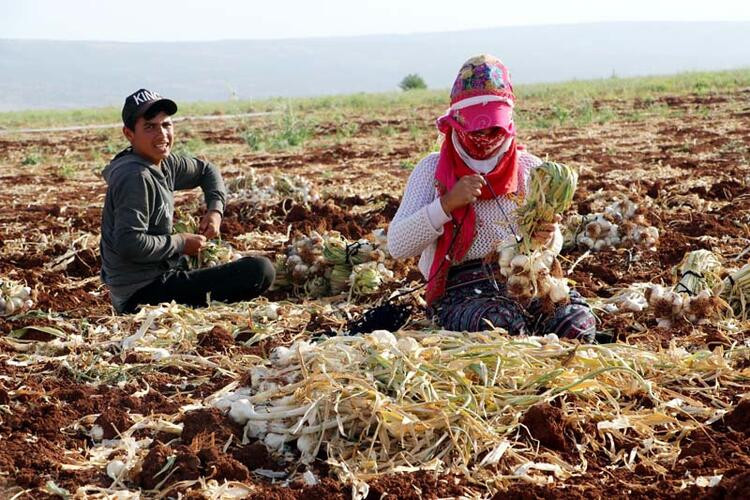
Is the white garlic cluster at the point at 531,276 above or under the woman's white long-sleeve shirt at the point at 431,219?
under

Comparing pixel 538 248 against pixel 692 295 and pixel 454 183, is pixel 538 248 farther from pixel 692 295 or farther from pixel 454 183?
pixel 692 295

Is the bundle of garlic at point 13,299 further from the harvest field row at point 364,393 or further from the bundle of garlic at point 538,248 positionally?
the bundle of garlic at point 538,248

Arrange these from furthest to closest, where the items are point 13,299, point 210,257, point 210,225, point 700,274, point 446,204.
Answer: point 210,257, point 210,225, point 13,299, point 700,274, point 446,204

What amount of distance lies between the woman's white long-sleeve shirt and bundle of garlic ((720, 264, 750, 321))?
0.98m

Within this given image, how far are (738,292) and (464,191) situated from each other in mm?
1367

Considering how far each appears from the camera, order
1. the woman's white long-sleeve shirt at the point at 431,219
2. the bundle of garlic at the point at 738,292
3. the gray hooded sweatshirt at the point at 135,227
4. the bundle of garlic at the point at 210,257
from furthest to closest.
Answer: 1. the bundle of garlic at the point at 210,257
2. the gray hooded sweatshirt at the point at 135,227
3. the bundle of garlic at the point at 738,292
4. the woman's white long-sleeve shirt at the point at 431,219

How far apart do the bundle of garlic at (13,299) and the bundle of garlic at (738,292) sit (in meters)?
3.12

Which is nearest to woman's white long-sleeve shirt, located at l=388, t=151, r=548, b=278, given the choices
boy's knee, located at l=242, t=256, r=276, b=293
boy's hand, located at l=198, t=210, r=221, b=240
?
boy's knee, located at l=242, t=256, r=276, b=293

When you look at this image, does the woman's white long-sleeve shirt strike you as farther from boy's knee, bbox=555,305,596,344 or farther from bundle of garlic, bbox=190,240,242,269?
bundle of garlic, bbox=190,240,242,269

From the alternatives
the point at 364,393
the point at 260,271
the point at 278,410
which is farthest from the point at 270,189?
the point at 364,393

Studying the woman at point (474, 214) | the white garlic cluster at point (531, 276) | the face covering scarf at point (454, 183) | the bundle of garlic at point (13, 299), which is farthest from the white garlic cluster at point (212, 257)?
the white garlic cluster at point (531, 276)

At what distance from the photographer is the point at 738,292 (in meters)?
4.26

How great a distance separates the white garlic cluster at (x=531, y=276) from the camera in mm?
3613

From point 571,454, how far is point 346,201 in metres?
4.98
